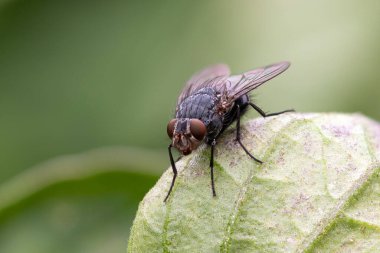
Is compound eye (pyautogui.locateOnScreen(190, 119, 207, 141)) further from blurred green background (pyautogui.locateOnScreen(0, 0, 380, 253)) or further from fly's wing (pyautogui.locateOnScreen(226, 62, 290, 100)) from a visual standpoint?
blurred green background (pyautogui.locateOnScreen(0, 0, 380, 253))

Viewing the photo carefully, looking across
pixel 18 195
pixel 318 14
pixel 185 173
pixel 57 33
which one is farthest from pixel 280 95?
pixel 185 173

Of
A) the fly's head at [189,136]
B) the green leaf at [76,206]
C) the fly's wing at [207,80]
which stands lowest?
the green leaf at [76,206]

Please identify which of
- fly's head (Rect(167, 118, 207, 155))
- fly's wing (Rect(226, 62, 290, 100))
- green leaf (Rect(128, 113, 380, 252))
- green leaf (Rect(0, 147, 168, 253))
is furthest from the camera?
green leaf (Rect(0, 147, 168, 253))

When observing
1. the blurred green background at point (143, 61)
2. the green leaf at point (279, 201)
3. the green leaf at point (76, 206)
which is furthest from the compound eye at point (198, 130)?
the blurred green background at point (143, 61)

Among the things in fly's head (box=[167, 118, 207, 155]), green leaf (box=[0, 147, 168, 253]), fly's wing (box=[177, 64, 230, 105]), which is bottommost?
green leaf (box=[0, 147, 168, 253])

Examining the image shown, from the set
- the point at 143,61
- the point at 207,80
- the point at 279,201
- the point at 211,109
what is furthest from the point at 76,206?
the point at 143,61

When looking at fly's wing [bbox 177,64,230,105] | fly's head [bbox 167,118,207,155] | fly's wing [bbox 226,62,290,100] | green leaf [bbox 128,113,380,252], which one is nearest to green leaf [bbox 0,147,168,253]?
fly's wing [bbox 177,64,230,105]

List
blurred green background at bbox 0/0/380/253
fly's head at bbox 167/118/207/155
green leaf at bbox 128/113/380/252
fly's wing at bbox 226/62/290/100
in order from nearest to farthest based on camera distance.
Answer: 1. green leaf at bbox 128/113/380/252
2. fly's head at bbox 167/118/207/155
3. fly's wing at bbox 226/62/290/100
4. blurred green background at bbox 0/0/380/253

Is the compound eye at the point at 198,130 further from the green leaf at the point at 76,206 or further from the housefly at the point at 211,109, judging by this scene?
the green leaf at the point at 76,206
